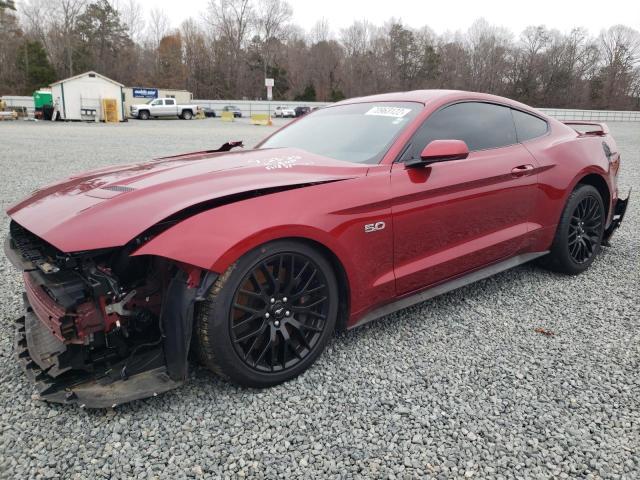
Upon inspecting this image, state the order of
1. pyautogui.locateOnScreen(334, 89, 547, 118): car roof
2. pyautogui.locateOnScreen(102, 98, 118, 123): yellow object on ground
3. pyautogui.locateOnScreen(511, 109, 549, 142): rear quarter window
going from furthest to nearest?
pyautogui.locateOnScreen(102, 98, 118, 123): yellow object on ground → pyautogui.locateOnScreen(511, 109, 549, 142): rear quarter window → pyautogui.locateOnScreen(334, 89, 547, 118): car roof

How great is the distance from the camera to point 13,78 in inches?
2093

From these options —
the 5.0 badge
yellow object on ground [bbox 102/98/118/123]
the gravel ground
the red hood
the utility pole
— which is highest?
the utility pole

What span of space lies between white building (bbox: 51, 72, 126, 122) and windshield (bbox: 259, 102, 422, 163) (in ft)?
102

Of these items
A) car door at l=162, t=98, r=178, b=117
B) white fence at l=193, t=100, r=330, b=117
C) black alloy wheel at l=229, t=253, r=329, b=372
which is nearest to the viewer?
black alloy wheel at l=229, t=253, r=329, b=372

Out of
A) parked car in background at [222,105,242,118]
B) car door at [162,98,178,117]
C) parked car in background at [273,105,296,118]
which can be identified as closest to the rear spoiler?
car door at [162,98,178,117]

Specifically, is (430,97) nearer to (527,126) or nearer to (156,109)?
(527,126)

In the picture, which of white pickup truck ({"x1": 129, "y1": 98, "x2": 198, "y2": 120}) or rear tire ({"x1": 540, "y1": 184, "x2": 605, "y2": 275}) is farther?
white pickup truck ({"x1": 129, "y1": 98, "x2": 198, "y2": 120})

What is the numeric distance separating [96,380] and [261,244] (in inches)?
37.2

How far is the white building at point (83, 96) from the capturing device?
95.8ft

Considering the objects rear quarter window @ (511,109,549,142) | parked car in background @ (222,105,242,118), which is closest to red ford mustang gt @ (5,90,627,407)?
rear quarter window @ (511,109,549,142)

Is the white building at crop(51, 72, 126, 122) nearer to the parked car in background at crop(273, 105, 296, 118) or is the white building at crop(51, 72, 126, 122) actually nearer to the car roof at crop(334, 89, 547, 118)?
the parked car in background at crop(273, 105, 296, 118)

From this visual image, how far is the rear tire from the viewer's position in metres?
3.75

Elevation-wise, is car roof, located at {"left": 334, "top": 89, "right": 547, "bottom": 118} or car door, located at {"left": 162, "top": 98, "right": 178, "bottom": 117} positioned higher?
car door, located at {"left": 162, "top": 98, "right": 178, "bottom": 117}

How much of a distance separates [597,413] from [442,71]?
76.5 metres
